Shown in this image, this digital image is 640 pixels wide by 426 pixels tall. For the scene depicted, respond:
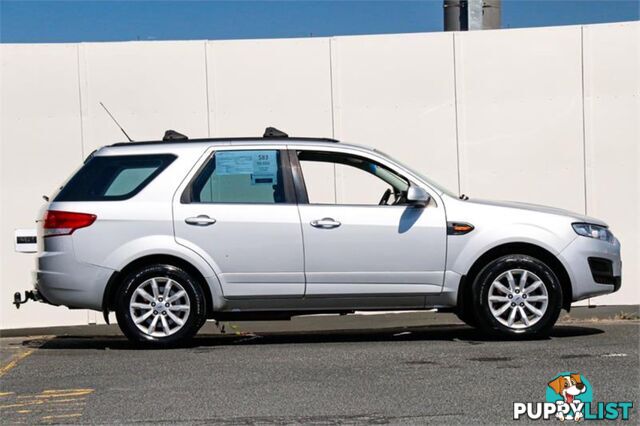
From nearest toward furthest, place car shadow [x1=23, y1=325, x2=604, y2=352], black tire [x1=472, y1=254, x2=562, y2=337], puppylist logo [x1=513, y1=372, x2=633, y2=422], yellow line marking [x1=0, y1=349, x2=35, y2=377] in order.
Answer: puppylist logo [x1=513, y1=372, x2=633, y2=422] → yellow line marking [x1=0, y1=349, x2=35, y2=377] → black tire [x1=472, y1=254, x2=562, y2=337] → car shadow [x1=23, y1=325, x2=604, y2=352]

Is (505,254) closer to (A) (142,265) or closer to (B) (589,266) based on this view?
(B) (589,266)

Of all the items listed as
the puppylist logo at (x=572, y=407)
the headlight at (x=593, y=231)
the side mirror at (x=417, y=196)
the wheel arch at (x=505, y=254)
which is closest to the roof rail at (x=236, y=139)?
the side mirror at (x=417, y=196)

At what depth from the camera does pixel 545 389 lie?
7.19 meters

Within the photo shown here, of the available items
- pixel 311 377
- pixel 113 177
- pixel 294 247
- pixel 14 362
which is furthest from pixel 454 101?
pixel 14 362

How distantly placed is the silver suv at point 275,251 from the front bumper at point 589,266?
12 millimetres

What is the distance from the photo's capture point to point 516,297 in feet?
30.9

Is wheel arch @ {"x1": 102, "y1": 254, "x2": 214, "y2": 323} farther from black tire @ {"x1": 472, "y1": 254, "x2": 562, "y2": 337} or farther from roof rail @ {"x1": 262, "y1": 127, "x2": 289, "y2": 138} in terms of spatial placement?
black tire @ {"x1": 472, "y1": 254, "x2": 562, "y2": 337}

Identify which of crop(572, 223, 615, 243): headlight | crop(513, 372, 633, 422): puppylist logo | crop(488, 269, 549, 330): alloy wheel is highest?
crop(572, 223, 615, 243): headlight

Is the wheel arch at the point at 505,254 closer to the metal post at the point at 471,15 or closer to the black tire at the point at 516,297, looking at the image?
the black tire at the point at 516,297

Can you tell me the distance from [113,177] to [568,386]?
13.8ft

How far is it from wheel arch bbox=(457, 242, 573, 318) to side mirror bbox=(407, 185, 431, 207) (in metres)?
0.65

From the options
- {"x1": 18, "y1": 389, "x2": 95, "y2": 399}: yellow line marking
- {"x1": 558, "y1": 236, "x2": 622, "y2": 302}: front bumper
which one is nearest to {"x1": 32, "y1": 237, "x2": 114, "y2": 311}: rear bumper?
{"x1": 18, "y1": 389, "x2": 95, "y2": 399}: yellow line marking

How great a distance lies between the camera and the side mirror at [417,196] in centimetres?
925

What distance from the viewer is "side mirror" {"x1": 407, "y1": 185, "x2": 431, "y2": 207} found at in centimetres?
925
